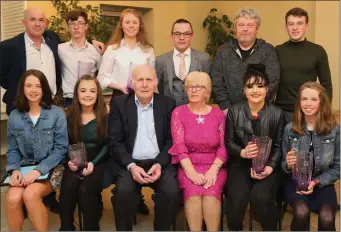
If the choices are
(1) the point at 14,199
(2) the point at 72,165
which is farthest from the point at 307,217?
(1) the point at 14,199

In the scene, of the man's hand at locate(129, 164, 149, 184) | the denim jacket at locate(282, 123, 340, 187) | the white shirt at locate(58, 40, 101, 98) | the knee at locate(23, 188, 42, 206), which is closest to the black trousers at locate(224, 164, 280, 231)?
the denim jacket at locate(282, 123, 340, 187)

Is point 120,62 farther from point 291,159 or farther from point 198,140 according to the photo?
point 291,159

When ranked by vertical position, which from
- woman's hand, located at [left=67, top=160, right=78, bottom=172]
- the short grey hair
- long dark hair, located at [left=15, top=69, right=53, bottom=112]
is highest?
the short grey hair

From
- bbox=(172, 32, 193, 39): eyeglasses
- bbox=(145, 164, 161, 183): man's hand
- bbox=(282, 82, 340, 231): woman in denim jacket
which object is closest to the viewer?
bbox=(282, 82, 340, 231): woman in denim jacket

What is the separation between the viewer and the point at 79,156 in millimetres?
2924

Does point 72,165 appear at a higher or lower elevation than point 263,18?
lower

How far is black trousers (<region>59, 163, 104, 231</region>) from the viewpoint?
2967mm

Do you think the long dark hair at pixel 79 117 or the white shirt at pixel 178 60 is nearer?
the long dark hair at pixel 79 117

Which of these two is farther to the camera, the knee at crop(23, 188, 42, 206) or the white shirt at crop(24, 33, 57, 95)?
the white shirt at crop(24, 33, 57, 95)

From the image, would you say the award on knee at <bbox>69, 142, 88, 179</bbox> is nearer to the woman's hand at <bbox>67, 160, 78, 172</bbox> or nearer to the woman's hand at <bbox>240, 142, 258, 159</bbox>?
the woman's hand at <bbox>67, 160, 78, 172</bbox>

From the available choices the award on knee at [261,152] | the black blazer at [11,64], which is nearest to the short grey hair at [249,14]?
the award on knee at [261,152]

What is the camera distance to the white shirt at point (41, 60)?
11.4ft

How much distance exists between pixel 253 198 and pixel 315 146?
1.75 ft

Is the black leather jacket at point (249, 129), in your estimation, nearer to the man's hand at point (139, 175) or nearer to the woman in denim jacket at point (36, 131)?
the man's hand at point (139, 175)
